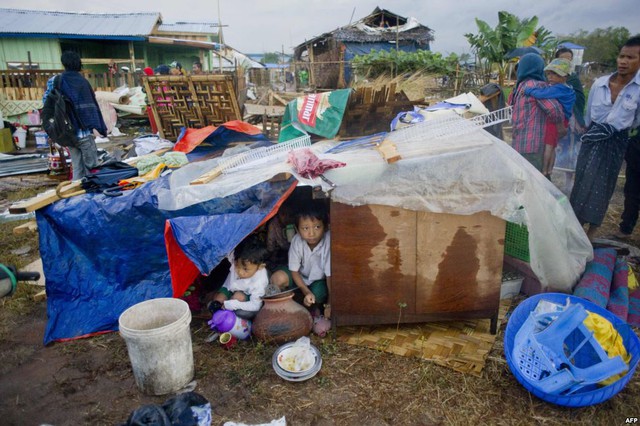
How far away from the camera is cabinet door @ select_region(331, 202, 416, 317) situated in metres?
2.80

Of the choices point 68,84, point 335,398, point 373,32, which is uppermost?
point 373,32

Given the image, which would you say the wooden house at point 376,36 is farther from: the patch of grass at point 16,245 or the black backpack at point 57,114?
the patch of grass at point 16,245

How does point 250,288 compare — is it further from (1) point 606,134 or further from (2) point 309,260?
(1) point 606,134

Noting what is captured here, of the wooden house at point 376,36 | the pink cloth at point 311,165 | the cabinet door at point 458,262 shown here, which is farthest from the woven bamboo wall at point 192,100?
the wooden house at point 376,36

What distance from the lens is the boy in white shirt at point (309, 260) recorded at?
3191 millimetres

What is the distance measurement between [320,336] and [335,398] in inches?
24.3

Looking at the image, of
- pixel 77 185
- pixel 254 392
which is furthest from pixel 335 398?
pixel 77 185

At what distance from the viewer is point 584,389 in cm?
228

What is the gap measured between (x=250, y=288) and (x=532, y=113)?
134 inches

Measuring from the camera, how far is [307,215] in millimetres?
3188

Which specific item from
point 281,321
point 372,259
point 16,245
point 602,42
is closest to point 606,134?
point 372,259

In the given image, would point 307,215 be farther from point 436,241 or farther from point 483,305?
point 483,305

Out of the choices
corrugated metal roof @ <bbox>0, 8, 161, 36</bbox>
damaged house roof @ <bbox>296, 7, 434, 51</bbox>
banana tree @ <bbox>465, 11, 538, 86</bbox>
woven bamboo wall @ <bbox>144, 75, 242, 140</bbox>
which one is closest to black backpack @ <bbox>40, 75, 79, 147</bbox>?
woven bamboo wall @ <bbox>144, 75, 242, 140</bbox>

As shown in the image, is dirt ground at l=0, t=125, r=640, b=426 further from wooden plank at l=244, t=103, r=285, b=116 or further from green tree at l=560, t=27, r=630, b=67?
green tree at l=560, t=27, r=630, b=67
